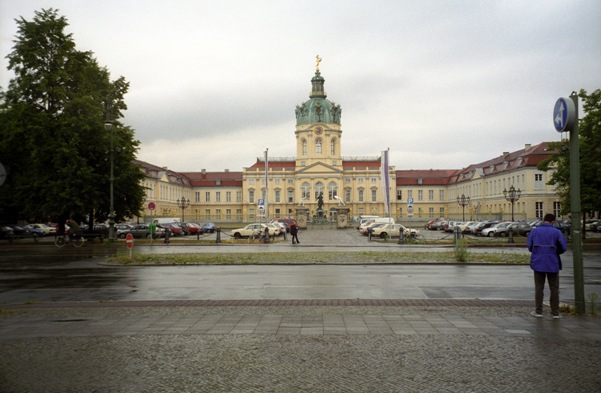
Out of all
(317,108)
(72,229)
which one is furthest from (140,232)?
(317,108)

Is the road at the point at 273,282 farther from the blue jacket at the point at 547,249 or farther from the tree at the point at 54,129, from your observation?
the tree at the point at 54,129

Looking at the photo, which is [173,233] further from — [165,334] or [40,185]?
[165,334]

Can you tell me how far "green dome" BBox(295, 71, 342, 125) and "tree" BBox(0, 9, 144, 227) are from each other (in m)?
91.2

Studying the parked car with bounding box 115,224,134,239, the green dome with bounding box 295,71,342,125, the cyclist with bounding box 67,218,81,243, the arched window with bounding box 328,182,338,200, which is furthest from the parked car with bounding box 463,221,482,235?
the green dome with bounding box 295,71,342,125

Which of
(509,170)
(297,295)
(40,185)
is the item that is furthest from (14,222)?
(509,170)

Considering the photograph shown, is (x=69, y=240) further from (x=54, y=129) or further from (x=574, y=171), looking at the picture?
(x=574, y=171)

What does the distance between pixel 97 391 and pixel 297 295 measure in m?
6.92

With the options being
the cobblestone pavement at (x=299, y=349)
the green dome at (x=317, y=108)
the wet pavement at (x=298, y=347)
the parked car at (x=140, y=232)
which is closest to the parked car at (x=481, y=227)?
the parked car at (x=140, y=232)

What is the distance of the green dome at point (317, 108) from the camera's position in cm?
12888

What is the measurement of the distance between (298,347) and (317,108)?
123634 millimetres

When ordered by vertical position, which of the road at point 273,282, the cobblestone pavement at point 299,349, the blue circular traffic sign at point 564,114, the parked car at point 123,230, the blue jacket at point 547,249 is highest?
the blue circular traffic sign at point 564,114

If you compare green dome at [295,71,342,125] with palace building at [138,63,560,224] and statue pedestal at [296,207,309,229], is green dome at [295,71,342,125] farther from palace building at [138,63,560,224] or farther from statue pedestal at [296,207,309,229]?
statue pedestal at [296,207,309,229]

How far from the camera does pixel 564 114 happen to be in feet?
33.1

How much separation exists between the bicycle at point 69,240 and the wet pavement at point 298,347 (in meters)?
25.3
